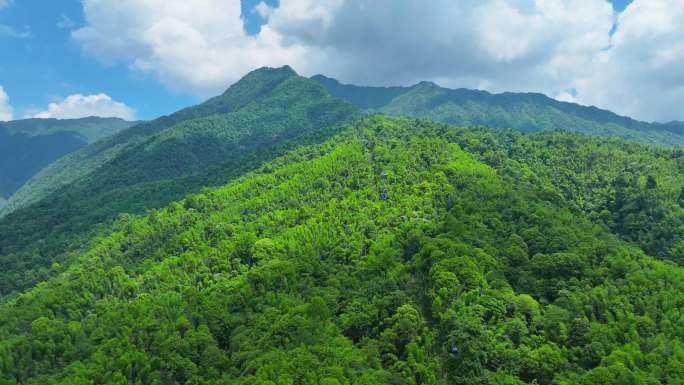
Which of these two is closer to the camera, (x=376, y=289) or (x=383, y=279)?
(x=376, y=289)

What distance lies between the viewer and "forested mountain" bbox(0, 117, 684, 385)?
64.2 metres

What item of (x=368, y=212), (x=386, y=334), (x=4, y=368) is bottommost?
(x=4, y=368)

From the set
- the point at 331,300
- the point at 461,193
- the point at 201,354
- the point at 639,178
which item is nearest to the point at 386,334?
the point at 331,300

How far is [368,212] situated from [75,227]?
10381 centimetres

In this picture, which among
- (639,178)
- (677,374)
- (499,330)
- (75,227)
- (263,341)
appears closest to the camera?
(677,374)

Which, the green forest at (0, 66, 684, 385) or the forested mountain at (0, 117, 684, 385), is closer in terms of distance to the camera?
the forested mountain at (0, 117, 684, 385)

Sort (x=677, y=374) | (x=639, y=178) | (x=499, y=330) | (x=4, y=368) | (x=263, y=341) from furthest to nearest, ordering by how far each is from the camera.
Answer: (x=639, y=178) < (x=4, y=368) < (x=263, y=341) < (x=499, y=330) < (x=677, y=374)

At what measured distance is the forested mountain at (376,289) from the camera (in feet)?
211

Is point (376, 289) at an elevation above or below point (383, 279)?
below

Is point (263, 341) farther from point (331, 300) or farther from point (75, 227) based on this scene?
point (75, 227)

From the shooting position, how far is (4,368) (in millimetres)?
80688

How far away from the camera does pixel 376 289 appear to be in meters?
82.5

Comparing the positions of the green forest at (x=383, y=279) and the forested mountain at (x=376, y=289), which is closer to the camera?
the forested mountain at (x=376, y=289)

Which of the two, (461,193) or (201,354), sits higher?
(461,193)
